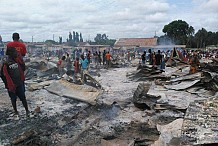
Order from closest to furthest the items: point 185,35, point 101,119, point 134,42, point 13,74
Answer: point 13,74, point 101,119, point 134,42, point 185,35

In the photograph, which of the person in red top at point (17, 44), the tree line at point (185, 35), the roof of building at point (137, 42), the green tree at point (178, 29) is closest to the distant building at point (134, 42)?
the roof of building at point (137, 42)

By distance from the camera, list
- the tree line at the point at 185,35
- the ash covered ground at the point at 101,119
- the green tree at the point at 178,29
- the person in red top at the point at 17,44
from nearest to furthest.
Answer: the ash covered ground at the point at 101,119
the person in red top at the point at 17,44
the tree line at the point at 185,35
the green tree at the point at 178,29

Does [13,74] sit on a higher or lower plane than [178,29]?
lower

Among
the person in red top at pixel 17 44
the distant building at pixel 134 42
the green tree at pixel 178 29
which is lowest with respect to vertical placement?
the person in red top at pixel 17 44

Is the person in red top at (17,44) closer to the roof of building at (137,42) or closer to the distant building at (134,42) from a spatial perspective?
the distant building at (134,42)

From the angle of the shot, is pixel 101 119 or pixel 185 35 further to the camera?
pixel 185 35

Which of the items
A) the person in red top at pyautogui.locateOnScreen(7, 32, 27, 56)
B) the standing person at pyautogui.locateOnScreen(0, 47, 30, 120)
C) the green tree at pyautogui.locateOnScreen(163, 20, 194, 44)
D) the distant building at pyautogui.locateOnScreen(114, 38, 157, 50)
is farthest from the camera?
the green tree at pyautogui.locateOnScreen(163, 20, 194, 44)

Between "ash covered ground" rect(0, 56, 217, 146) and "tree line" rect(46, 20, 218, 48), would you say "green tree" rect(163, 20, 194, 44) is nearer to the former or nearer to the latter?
"tree line" rect(46, 20, 218, 48)

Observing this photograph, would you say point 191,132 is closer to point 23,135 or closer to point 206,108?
point 206,108

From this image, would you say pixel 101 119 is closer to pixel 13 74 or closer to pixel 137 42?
pixel 13 74

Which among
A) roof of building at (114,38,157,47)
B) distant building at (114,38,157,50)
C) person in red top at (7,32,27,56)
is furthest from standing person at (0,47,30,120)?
roof of building at (114,38,157,47)

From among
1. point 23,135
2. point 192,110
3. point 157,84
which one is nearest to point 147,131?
point 192,110

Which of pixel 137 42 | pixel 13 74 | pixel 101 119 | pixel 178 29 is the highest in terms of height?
pixel 178 29

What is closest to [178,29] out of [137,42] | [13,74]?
[137,42]
